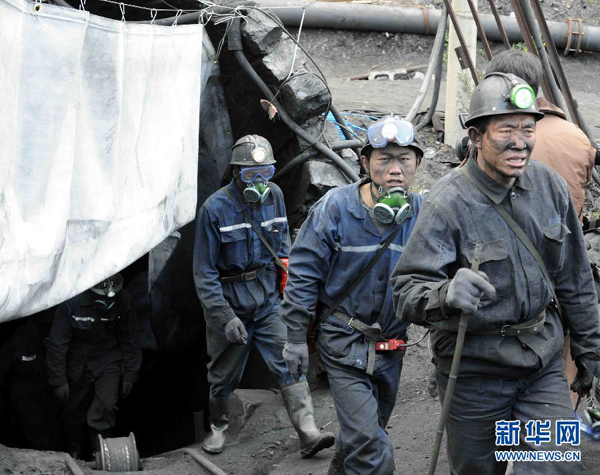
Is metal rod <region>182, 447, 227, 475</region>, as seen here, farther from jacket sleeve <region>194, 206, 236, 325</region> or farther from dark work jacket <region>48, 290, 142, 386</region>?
dark work jacket <region>48, 290, 142, 386</region>

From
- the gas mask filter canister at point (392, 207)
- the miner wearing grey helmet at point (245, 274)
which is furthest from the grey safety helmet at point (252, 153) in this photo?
the gas mask filter canister at point (392, 207)

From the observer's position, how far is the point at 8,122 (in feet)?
14.9

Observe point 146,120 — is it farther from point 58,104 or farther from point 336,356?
point 336,356

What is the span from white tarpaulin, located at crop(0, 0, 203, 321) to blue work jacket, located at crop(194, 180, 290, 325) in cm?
34

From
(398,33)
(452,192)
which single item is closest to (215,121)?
(452,192)

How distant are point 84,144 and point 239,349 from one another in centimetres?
220

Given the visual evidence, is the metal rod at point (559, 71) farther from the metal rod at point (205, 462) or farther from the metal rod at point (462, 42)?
the metal rod at point (205, 462)

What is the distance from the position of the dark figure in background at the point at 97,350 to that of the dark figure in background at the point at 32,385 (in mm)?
1040

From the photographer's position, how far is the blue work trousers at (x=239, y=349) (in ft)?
22.4

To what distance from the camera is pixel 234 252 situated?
6.73 metres

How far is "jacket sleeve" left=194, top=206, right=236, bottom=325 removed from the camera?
21.7 ft

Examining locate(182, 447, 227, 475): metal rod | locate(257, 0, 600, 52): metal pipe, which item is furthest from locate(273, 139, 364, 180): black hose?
locate(257, 0, 600, 52): metal pipe

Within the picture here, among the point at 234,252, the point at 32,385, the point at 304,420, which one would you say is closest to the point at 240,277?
the point at 234,252

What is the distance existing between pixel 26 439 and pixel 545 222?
24.8 ft
